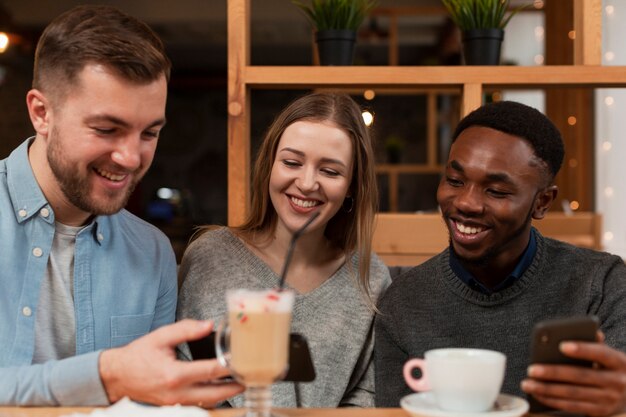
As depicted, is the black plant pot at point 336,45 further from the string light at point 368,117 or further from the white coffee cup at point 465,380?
the white coffee cup at point 465,380

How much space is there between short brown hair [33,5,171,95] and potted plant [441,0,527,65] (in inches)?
43.6

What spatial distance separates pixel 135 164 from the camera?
162 centimetres

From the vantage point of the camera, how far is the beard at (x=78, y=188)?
166cm

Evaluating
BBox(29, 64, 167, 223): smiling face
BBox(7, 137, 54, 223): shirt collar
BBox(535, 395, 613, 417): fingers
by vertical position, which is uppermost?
BBox(29, 64, 167, 223): smiling face

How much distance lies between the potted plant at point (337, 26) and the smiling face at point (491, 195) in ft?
2.52

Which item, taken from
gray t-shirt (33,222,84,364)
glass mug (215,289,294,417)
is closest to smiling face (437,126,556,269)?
glass mug (215,289,294,417)

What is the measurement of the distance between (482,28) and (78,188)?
1358 mm

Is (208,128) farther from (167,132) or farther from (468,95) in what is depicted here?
(468,95)

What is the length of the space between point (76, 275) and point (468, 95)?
1.27 meters

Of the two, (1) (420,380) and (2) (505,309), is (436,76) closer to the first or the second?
(2) (505,309)

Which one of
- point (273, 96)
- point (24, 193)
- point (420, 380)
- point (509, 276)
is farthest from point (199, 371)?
point (273, 96)

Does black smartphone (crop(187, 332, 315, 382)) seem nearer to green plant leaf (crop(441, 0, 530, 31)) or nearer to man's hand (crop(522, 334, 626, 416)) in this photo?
man's hand (crop(522, 334, 626, 416))

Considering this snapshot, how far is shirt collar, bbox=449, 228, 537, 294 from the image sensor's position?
179 centimetres

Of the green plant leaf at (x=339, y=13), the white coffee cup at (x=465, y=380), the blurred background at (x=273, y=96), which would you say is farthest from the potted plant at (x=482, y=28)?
the blurred background at (x=273, y=96)
